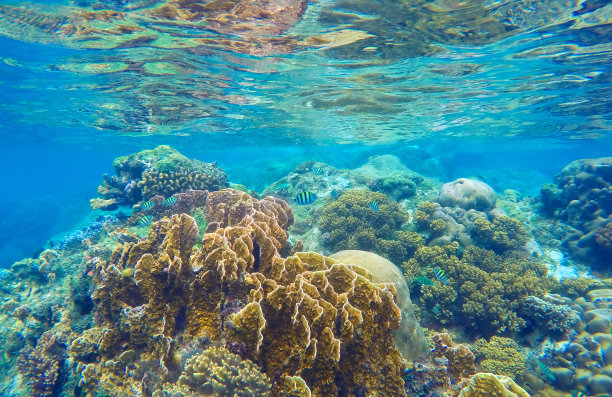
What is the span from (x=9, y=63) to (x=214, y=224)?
15.0 meters

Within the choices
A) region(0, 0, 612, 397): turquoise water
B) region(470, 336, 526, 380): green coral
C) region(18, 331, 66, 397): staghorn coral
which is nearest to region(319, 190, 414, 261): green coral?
region(0, 0, 612, 397): turquoise water

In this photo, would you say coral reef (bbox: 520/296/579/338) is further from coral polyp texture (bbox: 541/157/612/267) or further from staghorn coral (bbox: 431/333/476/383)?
coral polyp texture (bbox: 541/157/612/267)

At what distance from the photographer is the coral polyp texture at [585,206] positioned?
9.78 metres

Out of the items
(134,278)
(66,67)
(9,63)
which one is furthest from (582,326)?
(9,63)

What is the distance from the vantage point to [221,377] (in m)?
2.56

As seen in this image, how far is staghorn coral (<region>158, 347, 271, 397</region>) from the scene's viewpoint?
258cm

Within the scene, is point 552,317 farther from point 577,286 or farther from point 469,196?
point 469,196

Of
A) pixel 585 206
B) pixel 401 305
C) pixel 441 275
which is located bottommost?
pixel 585 206

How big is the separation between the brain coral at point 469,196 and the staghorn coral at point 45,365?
43.6ft

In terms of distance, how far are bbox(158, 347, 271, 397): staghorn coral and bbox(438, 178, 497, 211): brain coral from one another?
1151 cm

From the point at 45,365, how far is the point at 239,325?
4.72 meters

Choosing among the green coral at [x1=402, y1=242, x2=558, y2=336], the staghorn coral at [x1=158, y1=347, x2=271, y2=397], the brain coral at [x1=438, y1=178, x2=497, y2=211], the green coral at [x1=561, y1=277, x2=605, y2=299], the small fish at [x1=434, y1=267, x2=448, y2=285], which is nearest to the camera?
the staghorn coral at [x1=158, y1=347, x2=271, y2=397]

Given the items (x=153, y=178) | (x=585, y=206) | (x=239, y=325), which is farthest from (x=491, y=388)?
(x=585, y=206)

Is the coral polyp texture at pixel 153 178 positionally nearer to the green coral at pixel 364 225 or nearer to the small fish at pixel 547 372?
the green coral at pixel 364 225
